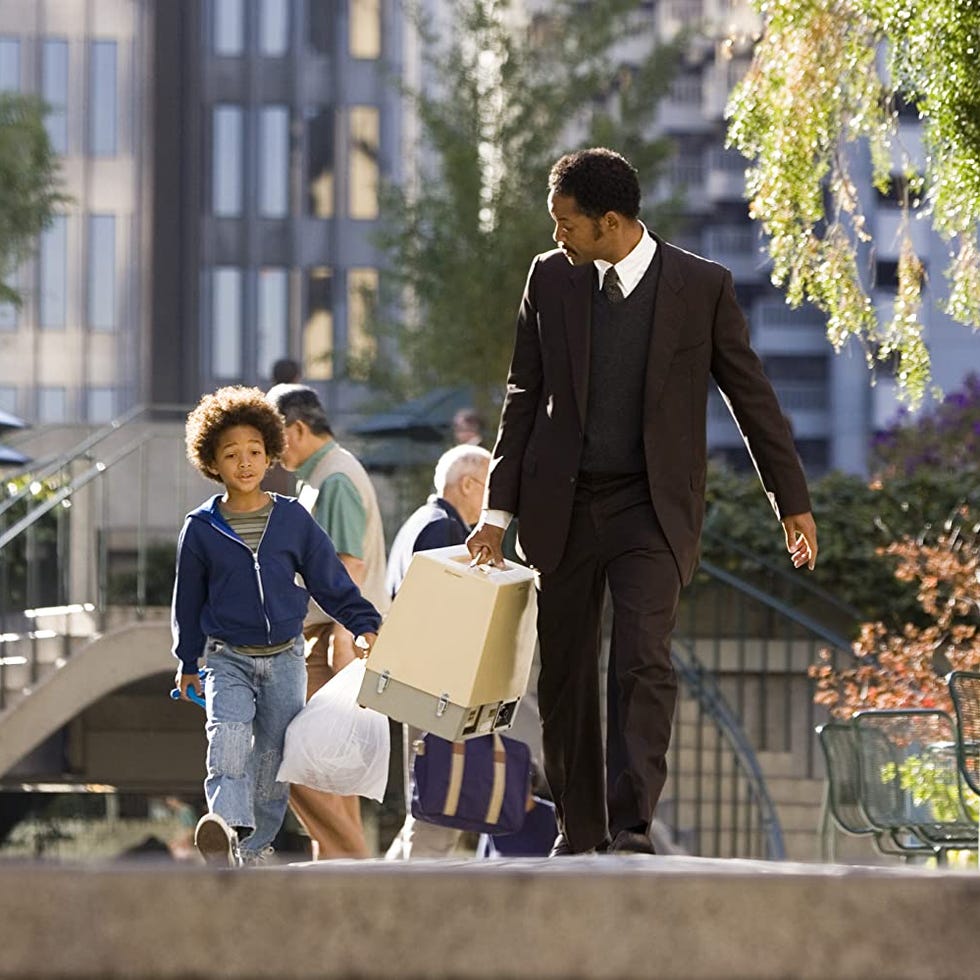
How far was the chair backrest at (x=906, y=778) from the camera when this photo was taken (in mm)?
9117

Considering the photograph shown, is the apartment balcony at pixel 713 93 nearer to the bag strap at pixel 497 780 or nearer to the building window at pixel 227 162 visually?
the building window at pixel 227 162

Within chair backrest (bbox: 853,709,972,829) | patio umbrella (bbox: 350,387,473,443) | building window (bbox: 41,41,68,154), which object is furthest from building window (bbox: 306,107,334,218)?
chair backrest (bbox: 853,709,972,829)

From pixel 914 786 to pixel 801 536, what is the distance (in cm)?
310

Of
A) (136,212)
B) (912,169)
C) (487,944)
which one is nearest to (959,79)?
(912,169)

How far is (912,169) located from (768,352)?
58.9 meters

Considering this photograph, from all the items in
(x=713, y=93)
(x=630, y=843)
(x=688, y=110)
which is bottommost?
(x=630, y=843)

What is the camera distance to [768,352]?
67.9m

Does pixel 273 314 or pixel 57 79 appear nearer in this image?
pixel 273 314

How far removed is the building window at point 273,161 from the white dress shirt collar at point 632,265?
137ft

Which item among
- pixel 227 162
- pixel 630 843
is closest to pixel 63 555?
pixel 630 843

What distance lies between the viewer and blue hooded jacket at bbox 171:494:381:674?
681 cm

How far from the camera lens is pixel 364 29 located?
47531 mm

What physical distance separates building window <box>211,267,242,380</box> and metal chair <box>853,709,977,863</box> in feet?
126

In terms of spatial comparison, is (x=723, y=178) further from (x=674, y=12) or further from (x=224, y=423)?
(x=224, y=423)
